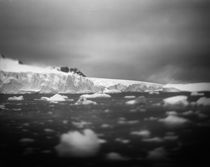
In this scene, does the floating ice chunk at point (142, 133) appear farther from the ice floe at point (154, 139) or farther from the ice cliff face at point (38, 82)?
the ice cliff face at point (38, 82)

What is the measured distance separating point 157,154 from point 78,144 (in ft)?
5.92

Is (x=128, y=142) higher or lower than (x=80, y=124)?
lower

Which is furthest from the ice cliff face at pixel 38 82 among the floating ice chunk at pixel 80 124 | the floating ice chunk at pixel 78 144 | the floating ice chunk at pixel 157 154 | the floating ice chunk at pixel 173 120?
the floating ice chunk at pixel 157 154

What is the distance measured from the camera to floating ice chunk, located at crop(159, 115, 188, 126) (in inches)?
209

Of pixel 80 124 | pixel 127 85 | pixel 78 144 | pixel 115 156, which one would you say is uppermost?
pixel 127 85

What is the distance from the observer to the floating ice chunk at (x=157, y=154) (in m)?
4.27

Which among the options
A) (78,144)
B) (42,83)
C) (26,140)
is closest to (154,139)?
(78,144)

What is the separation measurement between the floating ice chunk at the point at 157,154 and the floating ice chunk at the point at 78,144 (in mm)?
1185

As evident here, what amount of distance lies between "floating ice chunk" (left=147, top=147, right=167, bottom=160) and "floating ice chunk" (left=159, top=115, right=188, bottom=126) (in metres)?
1.04

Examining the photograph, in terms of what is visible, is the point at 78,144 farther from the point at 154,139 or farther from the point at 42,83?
the point at 42,83

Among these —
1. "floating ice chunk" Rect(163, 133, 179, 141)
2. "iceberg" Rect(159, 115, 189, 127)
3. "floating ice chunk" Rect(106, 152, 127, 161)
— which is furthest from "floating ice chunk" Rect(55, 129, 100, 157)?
"iceberg" Rect(159, 115, 189, 127)

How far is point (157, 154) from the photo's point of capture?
436cm

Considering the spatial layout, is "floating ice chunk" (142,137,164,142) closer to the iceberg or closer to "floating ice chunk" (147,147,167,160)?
"floating ice chunk" (147,147,167,160)

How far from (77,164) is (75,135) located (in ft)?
3.88
